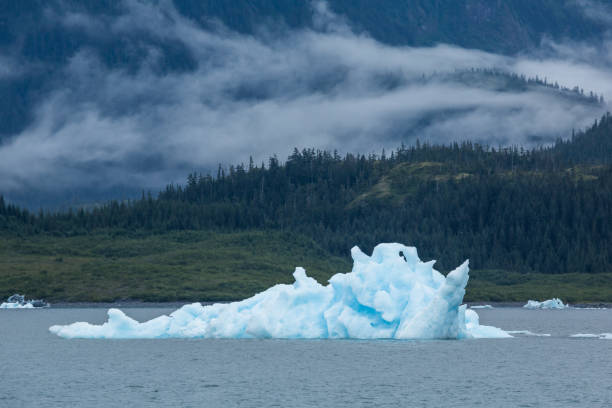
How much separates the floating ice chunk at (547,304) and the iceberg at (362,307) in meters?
104

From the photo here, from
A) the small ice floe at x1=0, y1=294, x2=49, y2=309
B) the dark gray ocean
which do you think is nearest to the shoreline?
the small ice floe at x1=0, y1=294, x2=49, y2=309

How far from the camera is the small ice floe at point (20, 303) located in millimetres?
179625

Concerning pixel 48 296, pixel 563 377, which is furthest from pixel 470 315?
pixel 48 296

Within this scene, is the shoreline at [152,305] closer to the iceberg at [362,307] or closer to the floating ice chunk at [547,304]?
the floating ice chunk at [547,304]

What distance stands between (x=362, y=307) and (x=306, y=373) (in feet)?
39.9

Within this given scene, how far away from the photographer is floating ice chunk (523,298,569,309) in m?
176

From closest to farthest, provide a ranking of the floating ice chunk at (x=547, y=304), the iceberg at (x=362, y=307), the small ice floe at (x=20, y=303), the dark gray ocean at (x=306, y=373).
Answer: the dark gray ocean at (x=306, y=373) → the iceberg at (x=362, y=307) → the floating ice chunk at (x=547, y=304) → the small ice floe at (x=20, y=303)

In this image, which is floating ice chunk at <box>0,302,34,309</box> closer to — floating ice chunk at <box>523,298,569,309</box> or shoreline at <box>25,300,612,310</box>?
shoreline at <box>25,300,612,310</box>

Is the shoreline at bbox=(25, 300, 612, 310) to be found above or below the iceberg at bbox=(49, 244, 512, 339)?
below

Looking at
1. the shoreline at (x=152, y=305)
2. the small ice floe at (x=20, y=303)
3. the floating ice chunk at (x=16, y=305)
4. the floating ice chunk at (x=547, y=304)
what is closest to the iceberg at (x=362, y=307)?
the shoreline at (x=152, y=305)

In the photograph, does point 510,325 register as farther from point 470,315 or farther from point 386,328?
point 386,328

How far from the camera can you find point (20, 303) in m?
180

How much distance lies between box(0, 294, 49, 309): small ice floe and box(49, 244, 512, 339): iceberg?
113122mm

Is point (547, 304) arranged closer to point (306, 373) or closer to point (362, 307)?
point (362, 307)
